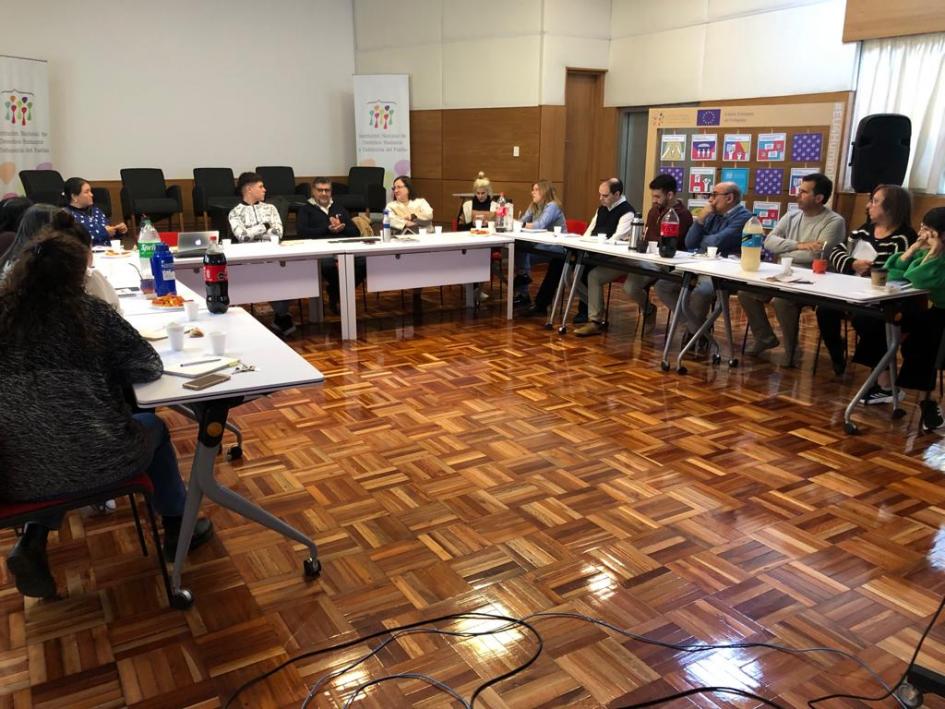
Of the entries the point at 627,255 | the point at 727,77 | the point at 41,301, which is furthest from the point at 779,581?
the point at 727,77

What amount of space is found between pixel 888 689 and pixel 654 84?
7.63 metres

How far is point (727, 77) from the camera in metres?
7.57

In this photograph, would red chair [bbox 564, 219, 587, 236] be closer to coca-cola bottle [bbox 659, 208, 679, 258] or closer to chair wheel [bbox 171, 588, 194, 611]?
coca-cola bottle [bbox 659, 208, 679, 258]

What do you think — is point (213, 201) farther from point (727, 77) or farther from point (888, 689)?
point (888, 689)

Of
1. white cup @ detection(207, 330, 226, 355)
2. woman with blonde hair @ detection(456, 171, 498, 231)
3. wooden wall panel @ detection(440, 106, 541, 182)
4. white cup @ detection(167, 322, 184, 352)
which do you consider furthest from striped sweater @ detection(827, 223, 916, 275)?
wooden wall panel @ detection(440, 106, 541, 182)

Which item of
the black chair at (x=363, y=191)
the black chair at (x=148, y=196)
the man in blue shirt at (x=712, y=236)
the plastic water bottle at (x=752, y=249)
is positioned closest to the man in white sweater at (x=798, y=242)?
the man in blue shirt at (x=712, y=236)

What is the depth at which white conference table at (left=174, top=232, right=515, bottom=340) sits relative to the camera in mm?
4980

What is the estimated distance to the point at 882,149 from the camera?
589 centimetres

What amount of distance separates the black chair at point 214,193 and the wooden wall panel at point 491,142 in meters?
2.70

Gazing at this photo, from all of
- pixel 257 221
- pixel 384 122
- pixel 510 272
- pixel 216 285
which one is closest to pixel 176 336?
pixel 216 285

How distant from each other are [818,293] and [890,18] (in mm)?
3843

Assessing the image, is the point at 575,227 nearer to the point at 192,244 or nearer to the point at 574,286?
the point at 574,286

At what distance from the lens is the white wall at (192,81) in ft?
27.3

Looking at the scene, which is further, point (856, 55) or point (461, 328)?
point (856, 55)
